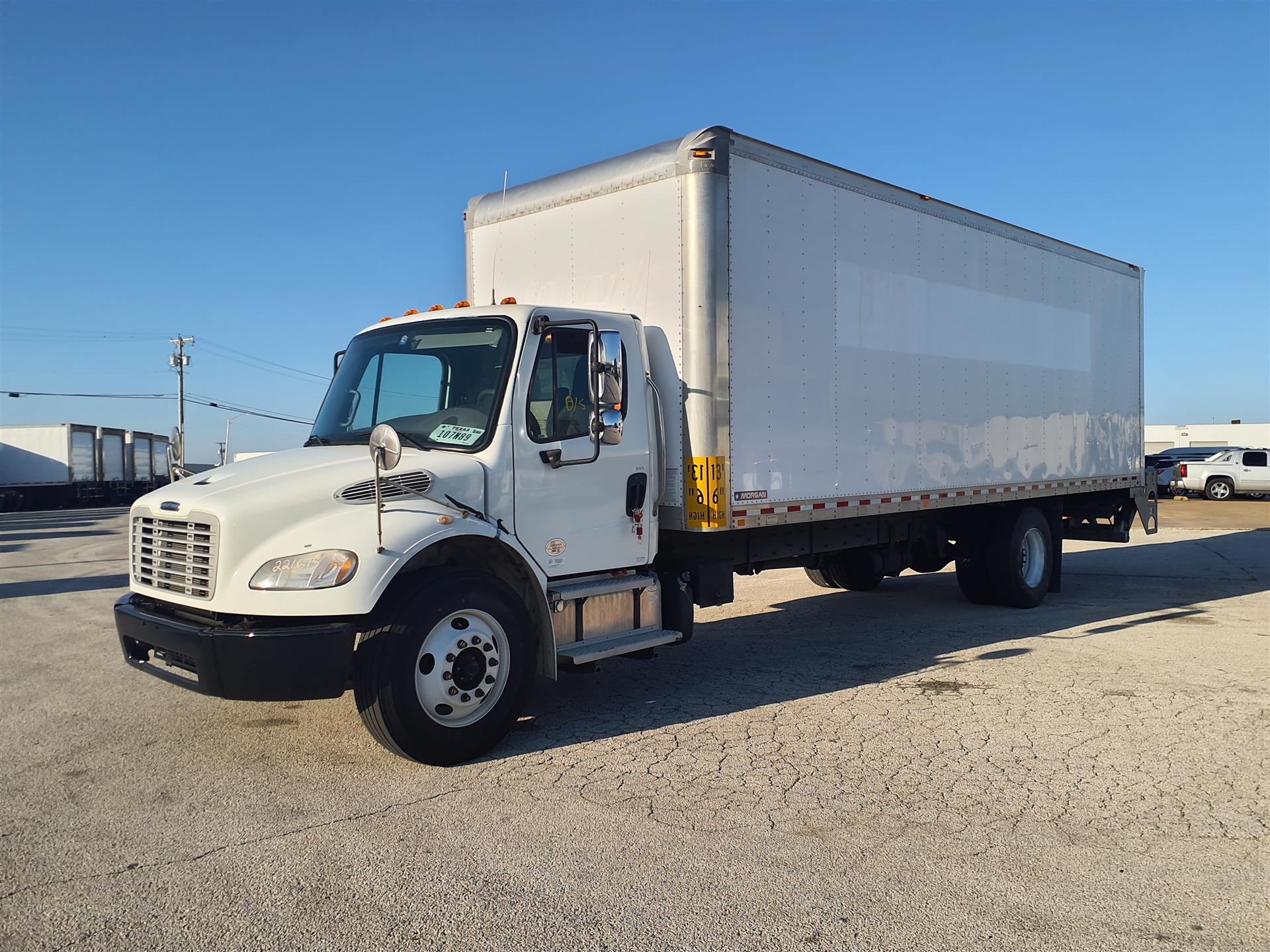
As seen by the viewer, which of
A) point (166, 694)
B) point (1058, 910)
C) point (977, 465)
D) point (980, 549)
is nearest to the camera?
point (1058, 910)

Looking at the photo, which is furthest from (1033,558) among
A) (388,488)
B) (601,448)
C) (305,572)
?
(305,572)

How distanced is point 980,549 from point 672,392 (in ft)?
18.0

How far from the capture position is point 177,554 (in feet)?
17.3

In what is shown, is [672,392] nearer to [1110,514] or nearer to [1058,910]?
[1058,910]

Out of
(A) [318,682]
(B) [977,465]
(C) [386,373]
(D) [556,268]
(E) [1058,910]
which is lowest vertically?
(E) [1058,910]

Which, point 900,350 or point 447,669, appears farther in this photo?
point 900,350

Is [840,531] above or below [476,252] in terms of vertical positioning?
below

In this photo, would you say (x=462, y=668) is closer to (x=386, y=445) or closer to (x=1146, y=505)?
(x=386, y=445)

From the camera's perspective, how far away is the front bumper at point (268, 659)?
4.82m

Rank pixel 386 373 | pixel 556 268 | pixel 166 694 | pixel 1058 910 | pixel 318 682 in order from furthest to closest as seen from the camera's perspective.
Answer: pixel 556 268 → pixel 166 694 → pixel 386 373 → pixel 318 682 → pixel 1058 910

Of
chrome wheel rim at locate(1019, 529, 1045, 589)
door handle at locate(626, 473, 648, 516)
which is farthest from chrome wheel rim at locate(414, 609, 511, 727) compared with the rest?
chrome wheel rim at locate(1019, 529, 1045, 589)

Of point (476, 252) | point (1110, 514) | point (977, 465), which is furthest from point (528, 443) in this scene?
point (1110, 514)

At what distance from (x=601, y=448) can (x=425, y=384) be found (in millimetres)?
1203

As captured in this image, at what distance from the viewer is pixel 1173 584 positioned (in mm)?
12797
